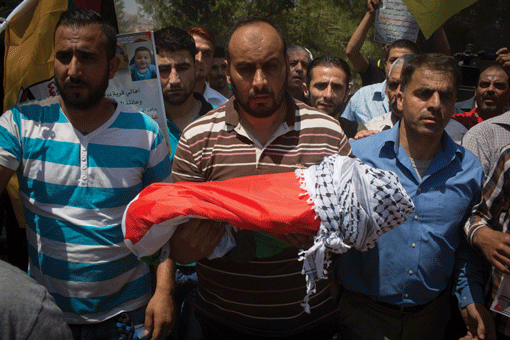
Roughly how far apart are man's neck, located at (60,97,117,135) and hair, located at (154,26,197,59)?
1.07 m

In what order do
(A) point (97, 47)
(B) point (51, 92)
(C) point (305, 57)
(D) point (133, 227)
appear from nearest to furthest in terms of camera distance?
(D) point (133, 227), (A) point (97, 47), (B) point (51, 92), (C) point (305, 57)

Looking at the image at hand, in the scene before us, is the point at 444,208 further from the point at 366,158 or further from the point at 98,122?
the point at 98,122

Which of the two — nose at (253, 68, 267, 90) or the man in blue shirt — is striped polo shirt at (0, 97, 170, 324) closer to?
nose at (253, 68, 267, 90)

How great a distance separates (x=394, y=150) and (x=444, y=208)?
0.43 metres

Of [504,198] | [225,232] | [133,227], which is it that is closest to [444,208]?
[504,198]

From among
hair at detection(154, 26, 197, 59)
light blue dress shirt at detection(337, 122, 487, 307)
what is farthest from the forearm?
light blue dress shirt at detection(337, 122, 487, 307)

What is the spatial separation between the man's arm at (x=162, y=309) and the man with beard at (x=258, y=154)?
214 millimetres

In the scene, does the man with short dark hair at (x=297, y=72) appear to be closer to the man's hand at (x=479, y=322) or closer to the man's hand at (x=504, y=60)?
the man's hand at (x=504, y=60)

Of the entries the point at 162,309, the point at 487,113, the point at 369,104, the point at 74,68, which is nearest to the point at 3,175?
the point at 74,68

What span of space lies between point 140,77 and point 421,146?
1879mm

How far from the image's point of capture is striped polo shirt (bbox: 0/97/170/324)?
2.14 meters

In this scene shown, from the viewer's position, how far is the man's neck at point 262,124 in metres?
2.11

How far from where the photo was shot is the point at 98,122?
2.26m

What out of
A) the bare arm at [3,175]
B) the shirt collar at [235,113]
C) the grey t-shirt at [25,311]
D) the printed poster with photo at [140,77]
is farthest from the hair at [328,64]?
the grey t-shirt at [25,311]
